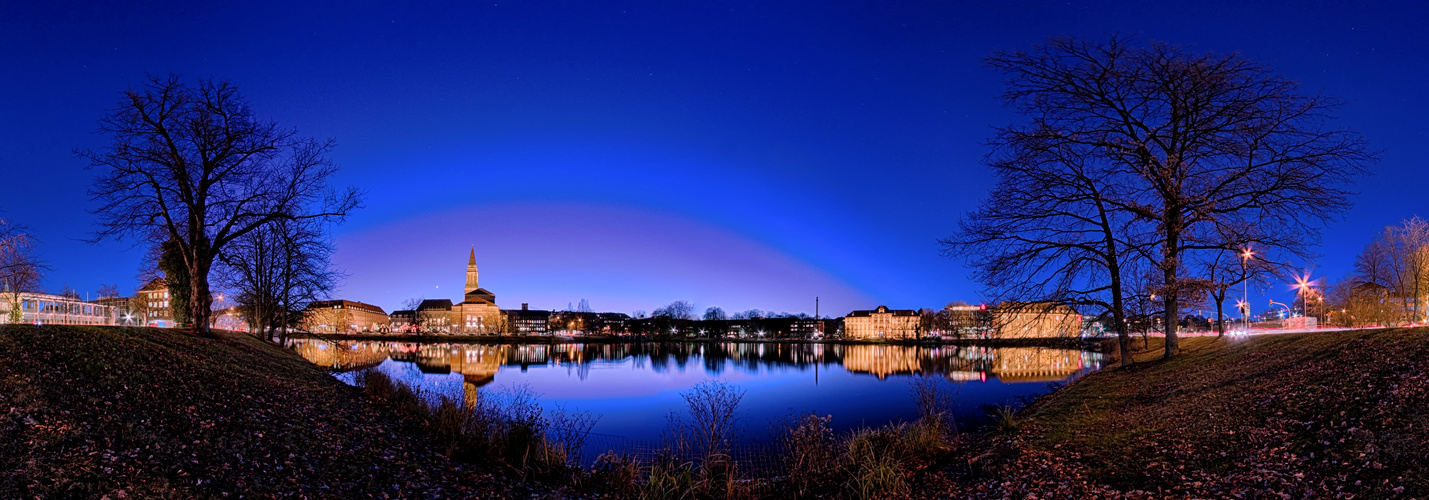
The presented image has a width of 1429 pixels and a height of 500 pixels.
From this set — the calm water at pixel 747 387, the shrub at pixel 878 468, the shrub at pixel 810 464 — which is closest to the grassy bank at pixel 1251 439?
the shrub at pixel 878 468

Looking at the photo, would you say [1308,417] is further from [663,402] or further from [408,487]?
[663,402]

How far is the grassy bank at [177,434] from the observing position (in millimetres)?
8797

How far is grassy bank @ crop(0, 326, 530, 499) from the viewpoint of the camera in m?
8.80

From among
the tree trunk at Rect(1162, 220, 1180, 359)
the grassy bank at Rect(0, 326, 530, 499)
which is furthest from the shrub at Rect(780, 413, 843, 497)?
the tree trunk at Rect(1162, 220, 1180, 359)

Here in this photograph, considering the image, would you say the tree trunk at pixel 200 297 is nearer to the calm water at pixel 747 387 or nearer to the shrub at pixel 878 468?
the calm water at pixel 747 387

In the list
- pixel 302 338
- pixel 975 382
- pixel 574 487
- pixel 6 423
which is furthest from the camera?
pixel 302 338

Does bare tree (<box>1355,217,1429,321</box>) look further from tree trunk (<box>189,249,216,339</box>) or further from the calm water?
tree trunk (<box>189,249,216,339</box>)

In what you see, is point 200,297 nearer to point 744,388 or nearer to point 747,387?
point 744,388

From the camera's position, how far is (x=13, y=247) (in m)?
25.1

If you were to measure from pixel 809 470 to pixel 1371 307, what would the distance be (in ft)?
157

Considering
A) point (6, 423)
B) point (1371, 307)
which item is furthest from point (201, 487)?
point (1371, 307)

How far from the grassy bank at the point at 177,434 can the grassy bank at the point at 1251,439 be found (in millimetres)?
9401

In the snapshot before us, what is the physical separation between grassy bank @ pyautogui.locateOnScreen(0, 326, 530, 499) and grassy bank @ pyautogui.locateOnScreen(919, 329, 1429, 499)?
9.40 metres

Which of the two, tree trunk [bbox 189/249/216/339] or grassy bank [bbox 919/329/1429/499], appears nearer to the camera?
grassy bank [bbox 919/329/1429/499]
